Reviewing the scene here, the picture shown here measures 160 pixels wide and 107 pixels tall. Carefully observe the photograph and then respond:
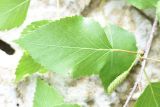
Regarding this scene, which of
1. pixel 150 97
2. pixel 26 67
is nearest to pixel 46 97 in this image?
pixel 26 67

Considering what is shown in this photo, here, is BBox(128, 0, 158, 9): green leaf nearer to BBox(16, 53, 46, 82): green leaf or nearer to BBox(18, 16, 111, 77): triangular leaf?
BBox(18, 16, 111, 77): triangular leaf

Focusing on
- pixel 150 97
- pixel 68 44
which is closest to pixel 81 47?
pixel 68 44

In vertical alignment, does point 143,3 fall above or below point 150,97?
above

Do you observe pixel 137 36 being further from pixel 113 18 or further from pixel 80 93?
pixel 80 93

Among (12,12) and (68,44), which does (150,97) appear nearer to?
(68,44)

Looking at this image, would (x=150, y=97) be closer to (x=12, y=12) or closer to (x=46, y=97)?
(x=46, y=97)

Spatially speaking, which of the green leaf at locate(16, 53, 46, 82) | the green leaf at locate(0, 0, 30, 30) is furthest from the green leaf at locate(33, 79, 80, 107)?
the green leaf at locate(0, 0, 30, 30)

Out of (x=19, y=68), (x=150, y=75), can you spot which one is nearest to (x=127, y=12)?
(x=150, y=75)

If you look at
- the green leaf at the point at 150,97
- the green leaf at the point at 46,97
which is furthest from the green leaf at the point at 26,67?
the green leaf at the point at 150,97
